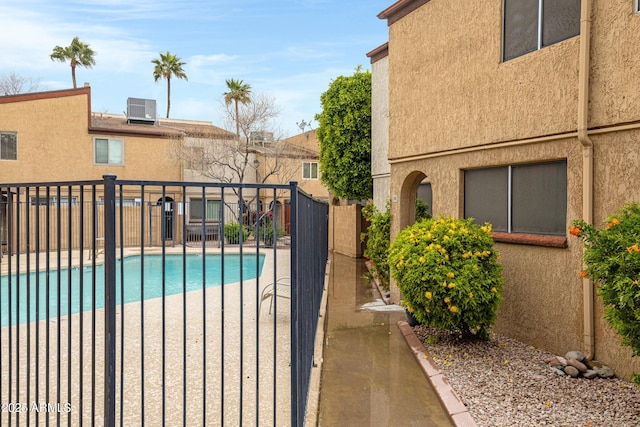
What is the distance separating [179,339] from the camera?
770cm

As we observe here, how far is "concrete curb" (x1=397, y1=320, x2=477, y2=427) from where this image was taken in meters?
4.83

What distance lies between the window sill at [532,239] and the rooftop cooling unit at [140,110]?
84.1 ft

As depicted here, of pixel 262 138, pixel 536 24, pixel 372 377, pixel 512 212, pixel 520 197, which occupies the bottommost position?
pixel 372 377

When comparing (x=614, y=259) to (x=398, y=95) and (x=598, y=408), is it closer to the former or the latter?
(x=598, y=408)

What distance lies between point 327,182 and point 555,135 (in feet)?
37.3

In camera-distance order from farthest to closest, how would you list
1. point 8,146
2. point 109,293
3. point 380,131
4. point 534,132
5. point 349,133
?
point 8,146 < point 349,133 < point 380,131 < point 534,132 < point 109,293

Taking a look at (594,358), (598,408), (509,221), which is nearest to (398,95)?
(509,221)

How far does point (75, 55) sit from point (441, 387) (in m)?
45.8

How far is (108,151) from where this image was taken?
2412 centimetres

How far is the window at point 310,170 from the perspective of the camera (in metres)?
29.9

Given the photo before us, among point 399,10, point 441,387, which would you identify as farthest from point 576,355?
point 399,10

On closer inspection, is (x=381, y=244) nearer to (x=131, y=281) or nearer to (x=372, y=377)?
(x=372, y=377)

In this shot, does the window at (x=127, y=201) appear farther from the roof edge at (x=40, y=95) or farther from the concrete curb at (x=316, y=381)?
the roof edge at (x=40, y=95)

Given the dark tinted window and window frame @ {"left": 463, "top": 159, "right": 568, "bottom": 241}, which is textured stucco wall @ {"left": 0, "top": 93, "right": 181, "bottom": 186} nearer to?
the dark tinted window
